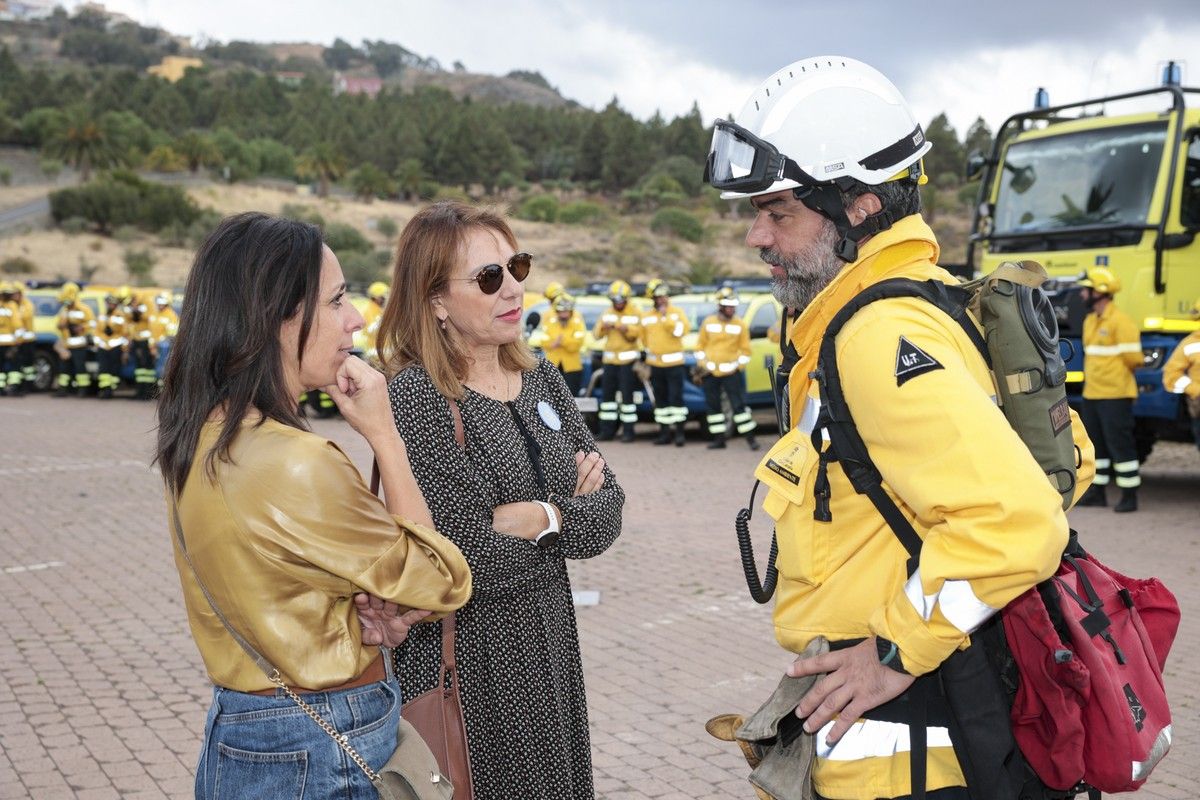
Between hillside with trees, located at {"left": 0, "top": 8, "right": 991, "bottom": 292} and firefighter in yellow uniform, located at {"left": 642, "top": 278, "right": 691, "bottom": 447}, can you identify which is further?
hillside with trees, located at {"left": 0, "top": 8, "right": 991, "bottom": 292}

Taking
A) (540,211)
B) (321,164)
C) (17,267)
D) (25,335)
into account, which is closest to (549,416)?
Result: (25,335)

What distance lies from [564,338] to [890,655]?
593 inches

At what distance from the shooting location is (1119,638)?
2.30 meters

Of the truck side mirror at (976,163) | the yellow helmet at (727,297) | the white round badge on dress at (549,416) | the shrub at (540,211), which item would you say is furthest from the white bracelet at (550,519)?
the shrub at (540,211)

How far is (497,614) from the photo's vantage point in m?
3.05

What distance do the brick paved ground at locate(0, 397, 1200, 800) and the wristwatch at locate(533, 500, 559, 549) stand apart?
2112mm

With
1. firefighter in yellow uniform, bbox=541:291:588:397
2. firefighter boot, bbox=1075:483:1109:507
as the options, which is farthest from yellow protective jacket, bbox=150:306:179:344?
firefighter boot, bbox=1075:483:1109:507

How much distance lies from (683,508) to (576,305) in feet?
27.2

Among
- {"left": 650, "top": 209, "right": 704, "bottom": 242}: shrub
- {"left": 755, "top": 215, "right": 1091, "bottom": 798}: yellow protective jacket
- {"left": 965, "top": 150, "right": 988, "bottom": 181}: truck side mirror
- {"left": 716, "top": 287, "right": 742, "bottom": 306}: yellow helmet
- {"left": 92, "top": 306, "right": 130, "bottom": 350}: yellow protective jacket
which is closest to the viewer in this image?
{"left": 755, "top": 215, "right": 1091, "bottom": 798}: yellow protective jacket

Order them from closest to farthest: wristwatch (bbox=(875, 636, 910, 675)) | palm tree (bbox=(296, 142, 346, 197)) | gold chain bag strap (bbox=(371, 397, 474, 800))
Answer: wristwatch (bbox=(875, 636, 910, 675)) < gold chain bag strap (bbox=(371, 397, 474, 800)) < palm tree (bbox=(296, 142, 346, 197))

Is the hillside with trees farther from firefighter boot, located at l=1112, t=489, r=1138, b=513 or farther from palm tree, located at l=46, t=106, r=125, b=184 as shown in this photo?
firefighter boot, located at l=1112, t=489, r=1138, b=513

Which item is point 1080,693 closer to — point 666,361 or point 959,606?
point 959,606

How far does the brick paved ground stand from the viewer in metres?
5.14

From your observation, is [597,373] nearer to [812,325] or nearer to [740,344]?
[740,344]
